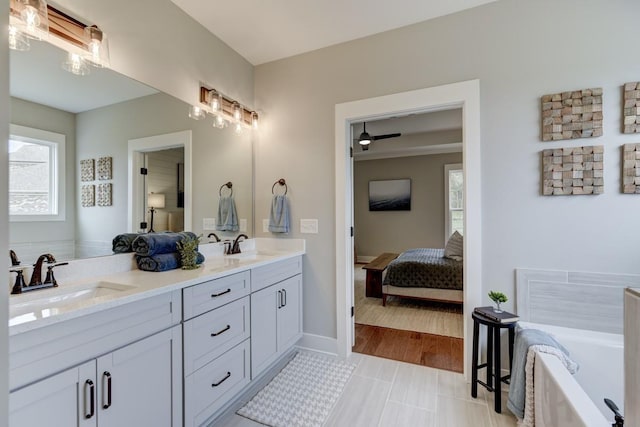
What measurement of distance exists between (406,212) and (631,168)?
4.96m

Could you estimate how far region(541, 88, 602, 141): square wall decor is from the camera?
1.78 m

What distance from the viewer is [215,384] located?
162cm

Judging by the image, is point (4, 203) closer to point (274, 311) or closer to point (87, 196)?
point (87, 196)

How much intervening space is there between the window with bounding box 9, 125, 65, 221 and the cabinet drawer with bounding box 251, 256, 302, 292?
1.12 m

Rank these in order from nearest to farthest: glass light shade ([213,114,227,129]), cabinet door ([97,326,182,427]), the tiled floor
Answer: cabinet door ([97,326,182,427]) → the tiled floor → glass light shade ([213,114,227,129])

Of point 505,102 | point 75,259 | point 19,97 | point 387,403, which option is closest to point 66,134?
point 19,97

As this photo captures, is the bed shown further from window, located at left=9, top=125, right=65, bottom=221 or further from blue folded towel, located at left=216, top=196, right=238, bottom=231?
window, located at left=9, top=125, right=65, bottom=221

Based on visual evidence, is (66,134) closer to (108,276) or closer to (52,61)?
(52,61)

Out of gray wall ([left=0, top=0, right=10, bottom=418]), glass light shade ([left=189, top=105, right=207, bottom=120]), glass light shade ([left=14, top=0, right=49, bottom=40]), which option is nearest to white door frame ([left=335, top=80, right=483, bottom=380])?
glass light shade ([left=189, top=105, right=207, bottom=120])

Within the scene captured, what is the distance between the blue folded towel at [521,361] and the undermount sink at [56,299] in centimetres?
207

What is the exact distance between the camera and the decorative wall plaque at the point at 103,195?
1.67m

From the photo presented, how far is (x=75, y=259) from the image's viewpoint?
1525 mm

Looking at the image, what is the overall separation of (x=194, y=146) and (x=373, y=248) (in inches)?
215

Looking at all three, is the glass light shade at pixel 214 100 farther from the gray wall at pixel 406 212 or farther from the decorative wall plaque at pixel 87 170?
the gray wall at pixel 406 212
